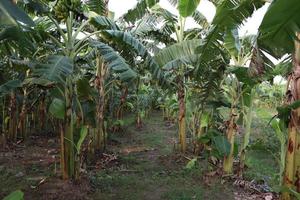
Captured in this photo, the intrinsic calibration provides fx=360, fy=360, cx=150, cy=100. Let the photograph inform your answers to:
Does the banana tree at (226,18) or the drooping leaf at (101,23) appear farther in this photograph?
the drooping leaf at (101,23)

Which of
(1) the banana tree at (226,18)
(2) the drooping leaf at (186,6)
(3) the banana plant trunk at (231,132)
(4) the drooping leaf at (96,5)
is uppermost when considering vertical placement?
(4) the drooping leaf at (96,5)

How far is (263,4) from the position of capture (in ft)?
12.8

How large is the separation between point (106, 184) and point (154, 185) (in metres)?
0.77

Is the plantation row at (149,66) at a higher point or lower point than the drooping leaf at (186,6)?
lower

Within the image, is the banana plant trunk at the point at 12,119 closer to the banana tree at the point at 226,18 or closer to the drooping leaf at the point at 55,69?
the drooping leaf at the point at 55,69

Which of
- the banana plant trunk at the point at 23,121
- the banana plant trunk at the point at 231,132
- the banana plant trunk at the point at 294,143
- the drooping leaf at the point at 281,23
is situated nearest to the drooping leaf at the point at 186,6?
the banana plant trunk at the point at 231,132

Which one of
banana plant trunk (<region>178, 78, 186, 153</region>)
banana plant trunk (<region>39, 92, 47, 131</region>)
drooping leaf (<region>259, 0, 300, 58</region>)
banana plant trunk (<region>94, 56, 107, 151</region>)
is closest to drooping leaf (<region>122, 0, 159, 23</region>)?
banana plant trunk (<region>94, 56, 107, 151</region>)

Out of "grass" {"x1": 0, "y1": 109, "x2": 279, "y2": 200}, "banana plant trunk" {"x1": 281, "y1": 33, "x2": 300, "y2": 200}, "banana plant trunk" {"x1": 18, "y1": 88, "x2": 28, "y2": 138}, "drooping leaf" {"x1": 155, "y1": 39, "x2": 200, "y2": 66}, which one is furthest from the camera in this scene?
"banana plant trunk" {"x1": 18, "y1": 88, "x2": 28, "y2": 138}

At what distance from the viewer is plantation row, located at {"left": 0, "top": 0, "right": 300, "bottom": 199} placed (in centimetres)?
335

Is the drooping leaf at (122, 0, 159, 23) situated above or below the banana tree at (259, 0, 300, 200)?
above

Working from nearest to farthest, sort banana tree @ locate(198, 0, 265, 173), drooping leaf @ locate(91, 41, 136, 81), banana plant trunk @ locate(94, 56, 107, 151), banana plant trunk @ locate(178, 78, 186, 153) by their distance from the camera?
banana tree @ locate(198, 0, 265, 173), drooping leaf @ locate(91, 41, 136, 81), banana plant trunk @ locate(94, 56, 107, 151), banana plant trunk @ locate(178, 78, 186, 153)

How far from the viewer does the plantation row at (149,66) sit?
3354 millimetres

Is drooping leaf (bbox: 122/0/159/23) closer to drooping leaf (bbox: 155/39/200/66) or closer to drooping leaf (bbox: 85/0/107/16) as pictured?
drooping leaf (bbox: 85/0/107/16)

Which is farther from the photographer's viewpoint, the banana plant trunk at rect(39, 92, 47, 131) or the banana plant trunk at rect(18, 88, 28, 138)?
the banana plant trunk at rect(39, 92, 47, 131)
